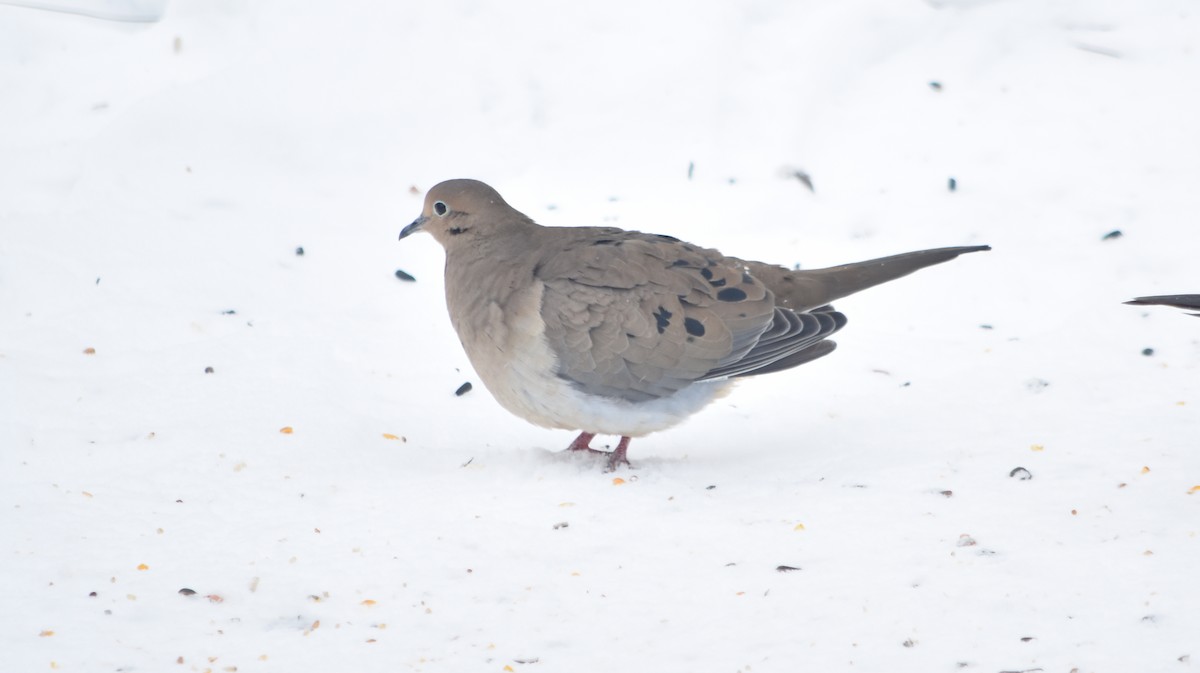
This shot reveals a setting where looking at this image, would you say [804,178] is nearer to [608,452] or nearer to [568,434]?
[568,434]

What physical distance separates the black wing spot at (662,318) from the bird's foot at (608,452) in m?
0.42

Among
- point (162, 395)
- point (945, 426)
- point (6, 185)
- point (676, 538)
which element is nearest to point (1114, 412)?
point (945, 426)

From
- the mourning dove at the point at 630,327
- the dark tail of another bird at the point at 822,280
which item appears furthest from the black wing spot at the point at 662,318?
the dark tail of another bird at the point at 822,280

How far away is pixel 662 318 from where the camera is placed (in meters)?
4.40

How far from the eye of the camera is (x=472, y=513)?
393cm

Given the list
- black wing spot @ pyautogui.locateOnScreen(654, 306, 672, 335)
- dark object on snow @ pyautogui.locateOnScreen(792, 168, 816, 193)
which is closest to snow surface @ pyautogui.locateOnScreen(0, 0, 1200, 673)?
dark object on snow @ pyautogui.locateOnScreen(792, 168, 816, 193)

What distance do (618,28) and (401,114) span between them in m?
1.26

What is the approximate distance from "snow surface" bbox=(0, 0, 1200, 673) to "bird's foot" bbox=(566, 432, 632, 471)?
0.44ft

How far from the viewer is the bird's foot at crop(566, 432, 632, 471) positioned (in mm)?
4445

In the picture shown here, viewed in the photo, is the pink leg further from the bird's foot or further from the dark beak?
the dark beak

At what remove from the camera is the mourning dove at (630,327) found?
4348 mm

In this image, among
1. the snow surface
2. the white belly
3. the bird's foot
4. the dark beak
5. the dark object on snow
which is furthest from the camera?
the dark object on snow

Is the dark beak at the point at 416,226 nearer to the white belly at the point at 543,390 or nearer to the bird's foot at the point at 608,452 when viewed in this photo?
the white belly at the point at 543,390

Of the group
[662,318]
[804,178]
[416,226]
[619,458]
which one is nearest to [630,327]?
[662,318]
